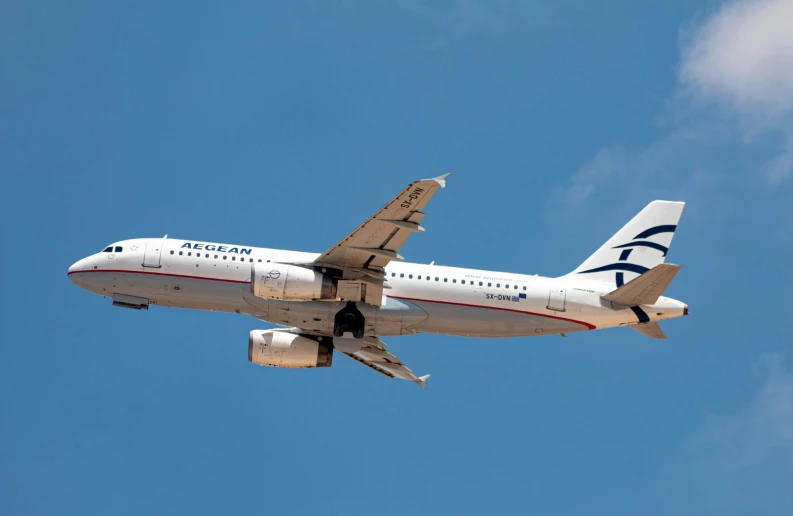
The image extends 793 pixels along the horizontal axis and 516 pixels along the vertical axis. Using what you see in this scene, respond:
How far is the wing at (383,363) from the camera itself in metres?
55.9

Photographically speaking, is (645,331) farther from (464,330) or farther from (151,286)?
(151,286)

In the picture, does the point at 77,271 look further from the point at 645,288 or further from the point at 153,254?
the point at 645,288

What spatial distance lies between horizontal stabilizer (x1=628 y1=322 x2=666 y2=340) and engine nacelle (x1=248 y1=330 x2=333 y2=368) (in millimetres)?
15138

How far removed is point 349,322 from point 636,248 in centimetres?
1478

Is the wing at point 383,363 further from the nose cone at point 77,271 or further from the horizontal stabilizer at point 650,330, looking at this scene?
the nose cone at point 77,271

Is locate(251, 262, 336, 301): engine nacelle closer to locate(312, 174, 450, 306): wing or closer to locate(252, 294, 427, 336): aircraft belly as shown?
locate(312, 174, 450, 306): wing

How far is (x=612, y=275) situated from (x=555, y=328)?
432 cm

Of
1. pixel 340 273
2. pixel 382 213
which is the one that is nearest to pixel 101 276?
pixel 340 273

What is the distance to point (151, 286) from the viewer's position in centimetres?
4947

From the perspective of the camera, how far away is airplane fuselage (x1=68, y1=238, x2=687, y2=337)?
161 ft

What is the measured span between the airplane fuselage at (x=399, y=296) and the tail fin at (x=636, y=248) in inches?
80.5

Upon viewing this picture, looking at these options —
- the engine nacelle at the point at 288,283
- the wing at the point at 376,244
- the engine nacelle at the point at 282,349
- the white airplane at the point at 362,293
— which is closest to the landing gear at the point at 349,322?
the white airplane at the point at 362,293

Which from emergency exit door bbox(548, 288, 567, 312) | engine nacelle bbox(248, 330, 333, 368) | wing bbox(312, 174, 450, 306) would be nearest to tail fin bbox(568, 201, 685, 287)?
emergency exit door bbox(548, 288, 567, 312)

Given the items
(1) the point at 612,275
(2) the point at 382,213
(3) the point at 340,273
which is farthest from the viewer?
(1) the point at 612,275
